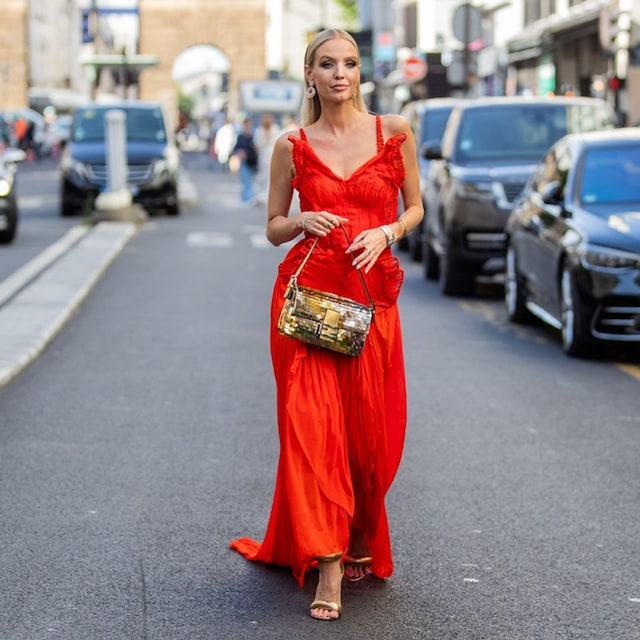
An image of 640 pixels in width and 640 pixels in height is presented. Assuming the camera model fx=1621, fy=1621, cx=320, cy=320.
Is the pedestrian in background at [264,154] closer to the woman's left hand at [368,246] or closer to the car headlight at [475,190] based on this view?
the car headlight at [475,190]

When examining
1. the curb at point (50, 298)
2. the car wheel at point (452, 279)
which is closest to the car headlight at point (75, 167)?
the curb at point (50, 298)

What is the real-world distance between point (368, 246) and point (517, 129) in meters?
11.7

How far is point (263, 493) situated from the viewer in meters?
6.69

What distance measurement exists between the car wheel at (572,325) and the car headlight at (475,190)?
3.99m

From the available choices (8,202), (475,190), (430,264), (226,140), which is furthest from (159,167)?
(226,140)

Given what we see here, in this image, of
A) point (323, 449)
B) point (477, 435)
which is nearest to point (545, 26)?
point (477, 435)

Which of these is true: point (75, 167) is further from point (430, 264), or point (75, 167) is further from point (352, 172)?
point (352, 172)

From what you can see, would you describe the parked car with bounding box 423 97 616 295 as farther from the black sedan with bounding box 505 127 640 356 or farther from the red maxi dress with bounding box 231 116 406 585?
the red maxi dress with bounding box 231 116 406 585

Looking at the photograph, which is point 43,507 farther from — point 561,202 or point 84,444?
point 561,202

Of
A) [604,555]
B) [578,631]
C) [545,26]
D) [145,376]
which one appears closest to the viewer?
[578,631]

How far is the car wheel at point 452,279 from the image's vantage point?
14992 millimetres

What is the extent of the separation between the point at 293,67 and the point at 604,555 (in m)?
122

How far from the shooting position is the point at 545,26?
38.8 meters

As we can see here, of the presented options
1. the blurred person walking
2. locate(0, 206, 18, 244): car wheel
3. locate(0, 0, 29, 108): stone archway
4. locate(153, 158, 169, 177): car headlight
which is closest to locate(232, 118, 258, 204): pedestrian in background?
locate(153, 158, 169, 177): car headlight
